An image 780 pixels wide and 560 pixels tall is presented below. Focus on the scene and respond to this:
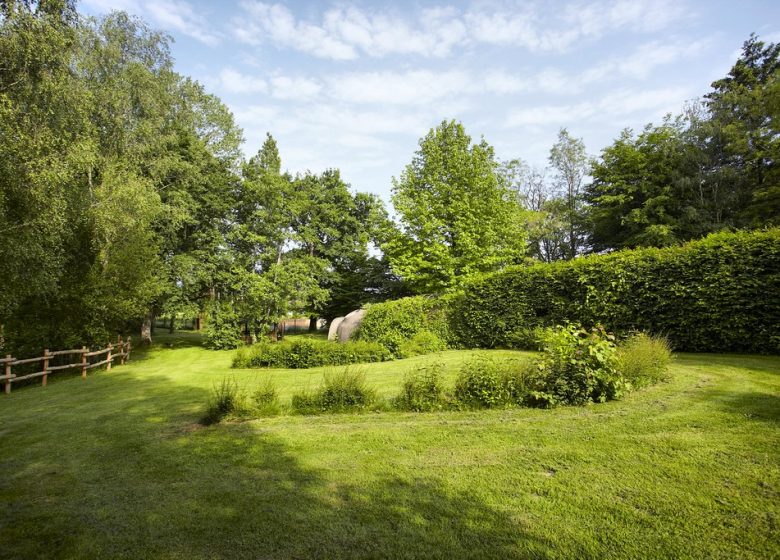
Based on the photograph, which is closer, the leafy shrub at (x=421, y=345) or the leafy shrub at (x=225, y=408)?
the leafy shrub at (x=225, y=408)

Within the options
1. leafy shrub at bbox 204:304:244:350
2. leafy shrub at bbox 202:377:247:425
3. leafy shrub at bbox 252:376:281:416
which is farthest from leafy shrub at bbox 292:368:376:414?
leafy shrub at bbox 204:304:244:350

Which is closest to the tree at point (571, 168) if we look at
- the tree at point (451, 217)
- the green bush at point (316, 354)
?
the tree at point (451, 217)

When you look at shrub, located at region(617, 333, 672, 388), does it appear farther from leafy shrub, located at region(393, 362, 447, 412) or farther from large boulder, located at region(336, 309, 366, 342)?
large boulder, located at region(336, 309, 366, 342)

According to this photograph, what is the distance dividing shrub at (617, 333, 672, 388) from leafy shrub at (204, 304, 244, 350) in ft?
69.0

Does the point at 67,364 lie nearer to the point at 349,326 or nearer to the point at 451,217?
the point at 349,326

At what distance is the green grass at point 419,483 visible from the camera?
3.07 m

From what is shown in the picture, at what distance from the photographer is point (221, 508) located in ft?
12.3

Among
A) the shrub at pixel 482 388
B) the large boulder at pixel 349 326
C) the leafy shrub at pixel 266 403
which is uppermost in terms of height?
the large boulder at pixel 349 326

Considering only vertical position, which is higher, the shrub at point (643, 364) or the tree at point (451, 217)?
the tree at point (451, 217)

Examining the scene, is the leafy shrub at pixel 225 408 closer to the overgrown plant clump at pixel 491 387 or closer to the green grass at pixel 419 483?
the green grass at pixel 419 483

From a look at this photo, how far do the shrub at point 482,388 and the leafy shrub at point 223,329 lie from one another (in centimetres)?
1950

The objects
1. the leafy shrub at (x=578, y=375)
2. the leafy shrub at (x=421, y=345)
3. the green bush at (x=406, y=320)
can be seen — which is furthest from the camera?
the green bush at (x=406, y=320)

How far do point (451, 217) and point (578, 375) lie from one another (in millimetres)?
18201

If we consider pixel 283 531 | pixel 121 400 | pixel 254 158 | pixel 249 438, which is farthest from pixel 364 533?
A: pixel 254 158
